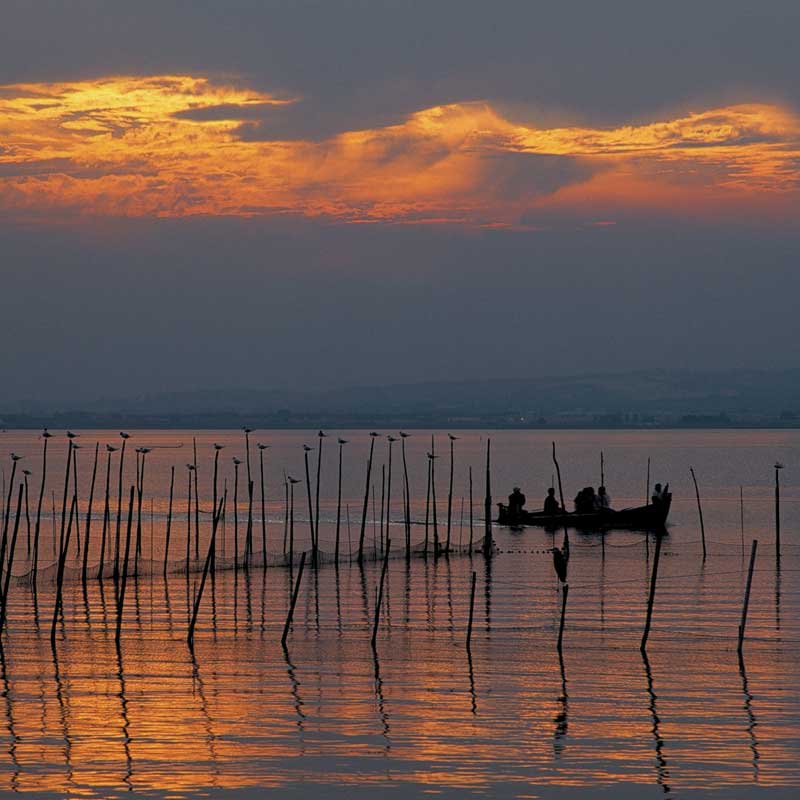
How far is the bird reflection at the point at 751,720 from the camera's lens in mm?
17281

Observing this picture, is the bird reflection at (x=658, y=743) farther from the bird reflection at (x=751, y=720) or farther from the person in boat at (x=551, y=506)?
the person in boat at (x=551, y=506)

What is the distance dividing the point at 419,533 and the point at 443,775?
131 ft

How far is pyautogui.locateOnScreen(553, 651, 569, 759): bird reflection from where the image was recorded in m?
18.1

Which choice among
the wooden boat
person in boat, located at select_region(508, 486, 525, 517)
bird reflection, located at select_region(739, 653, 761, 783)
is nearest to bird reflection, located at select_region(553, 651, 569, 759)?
bird reflection, located at select_region(739, 653, 761, 783)

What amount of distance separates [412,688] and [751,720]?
4.91 m

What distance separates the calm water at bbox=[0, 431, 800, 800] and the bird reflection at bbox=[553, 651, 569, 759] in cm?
5

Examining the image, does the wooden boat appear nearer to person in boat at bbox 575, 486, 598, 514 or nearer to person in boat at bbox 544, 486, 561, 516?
person in boat at bbox 544, 486, 561, 516

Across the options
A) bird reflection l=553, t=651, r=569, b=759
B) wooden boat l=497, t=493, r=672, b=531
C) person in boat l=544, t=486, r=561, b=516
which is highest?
bird reflection l=553, t=651, r=569, b=759

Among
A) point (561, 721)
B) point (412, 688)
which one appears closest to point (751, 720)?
point (561, 721)

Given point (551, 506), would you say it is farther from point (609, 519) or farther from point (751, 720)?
point (751, 720)

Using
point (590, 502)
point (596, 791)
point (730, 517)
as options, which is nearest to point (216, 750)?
point (596, 791)

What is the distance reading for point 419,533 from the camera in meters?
56.9

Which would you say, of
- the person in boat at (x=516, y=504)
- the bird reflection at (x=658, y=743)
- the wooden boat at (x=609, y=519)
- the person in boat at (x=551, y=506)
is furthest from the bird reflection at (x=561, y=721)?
the person in boat at (x=516, y=504)

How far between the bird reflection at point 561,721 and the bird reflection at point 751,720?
7.20 feet
